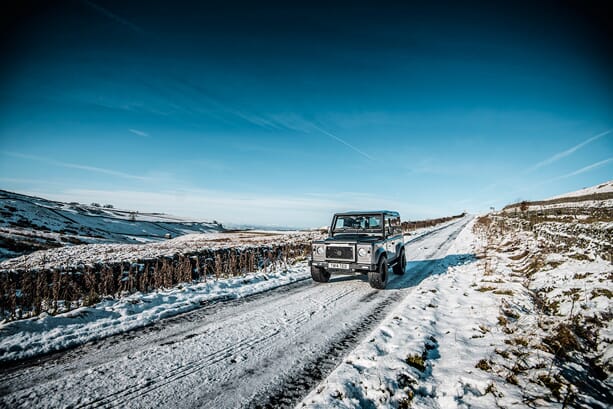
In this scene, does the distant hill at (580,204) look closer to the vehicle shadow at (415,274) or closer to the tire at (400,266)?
the vehicle shadow at (415,274)

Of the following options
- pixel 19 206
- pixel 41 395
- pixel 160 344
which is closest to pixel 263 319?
pixel 160 344

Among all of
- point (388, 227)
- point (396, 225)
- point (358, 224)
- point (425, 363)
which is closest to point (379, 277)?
point (388, 227)

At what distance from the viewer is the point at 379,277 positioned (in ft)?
23.8

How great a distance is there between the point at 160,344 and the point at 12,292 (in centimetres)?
370

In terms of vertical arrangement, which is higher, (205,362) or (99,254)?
(205,362)

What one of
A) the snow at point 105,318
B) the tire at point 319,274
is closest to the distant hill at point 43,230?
the snow at point 105,318

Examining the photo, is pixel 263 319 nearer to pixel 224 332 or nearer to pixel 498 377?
pixel 224 332

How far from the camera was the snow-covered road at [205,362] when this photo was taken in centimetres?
278

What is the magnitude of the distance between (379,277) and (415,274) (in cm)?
303

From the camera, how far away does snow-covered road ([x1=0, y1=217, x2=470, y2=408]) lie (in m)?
2.78

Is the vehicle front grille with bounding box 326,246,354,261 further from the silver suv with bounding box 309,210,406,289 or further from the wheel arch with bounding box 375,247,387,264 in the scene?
the wheel arch with bounding box 375,247,387,264

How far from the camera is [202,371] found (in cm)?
327

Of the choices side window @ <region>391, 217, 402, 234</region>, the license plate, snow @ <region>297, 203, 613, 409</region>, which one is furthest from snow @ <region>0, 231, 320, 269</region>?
snow @ <region>297, 203, 613, 409</region>

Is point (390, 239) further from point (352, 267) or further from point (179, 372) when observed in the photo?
point (179, 372)
